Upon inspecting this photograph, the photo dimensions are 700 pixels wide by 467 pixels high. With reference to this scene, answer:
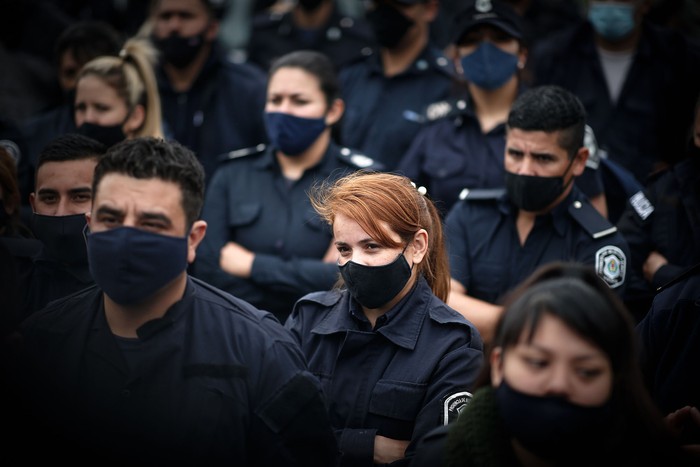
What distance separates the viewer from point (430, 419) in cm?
411

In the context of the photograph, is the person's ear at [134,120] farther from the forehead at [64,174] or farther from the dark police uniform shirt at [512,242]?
the dark police uniform shirt at [512,242]

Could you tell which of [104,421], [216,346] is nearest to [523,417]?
[216,346]

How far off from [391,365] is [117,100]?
3218mm

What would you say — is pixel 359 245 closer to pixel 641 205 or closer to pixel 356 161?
pixel 356 161

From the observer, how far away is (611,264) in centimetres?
538

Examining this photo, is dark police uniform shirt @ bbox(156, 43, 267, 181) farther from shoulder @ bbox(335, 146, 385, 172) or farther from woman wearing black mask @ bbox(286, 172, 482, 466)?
woman wearing black mask @ bbox(286, 172, 482, 466)

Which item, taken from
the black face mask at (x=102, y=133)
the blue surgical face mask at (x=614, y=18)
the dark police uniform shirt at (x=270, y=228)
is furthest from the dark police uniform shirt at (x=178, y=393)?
the blue surgical face mask at (x=614, y=18)

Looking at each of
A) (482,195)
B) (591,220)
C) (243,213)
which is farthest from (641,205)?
(243,213)

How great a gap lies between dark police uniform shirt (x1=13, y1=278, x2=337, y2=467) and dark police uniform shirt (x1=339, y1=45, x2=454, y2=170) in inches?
143

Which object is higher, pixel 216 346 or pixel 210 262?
pixel 216 346

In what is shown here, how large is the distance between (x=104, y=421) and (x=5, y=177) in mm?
2034

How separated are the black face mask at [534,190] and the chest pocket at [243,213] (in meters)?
1.76

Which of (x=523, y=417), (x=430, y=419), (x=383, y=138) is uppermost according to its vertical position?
(x=523, y=417)

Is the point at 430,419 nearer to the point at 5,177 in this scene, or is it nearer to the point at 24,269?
the point at 24,269
